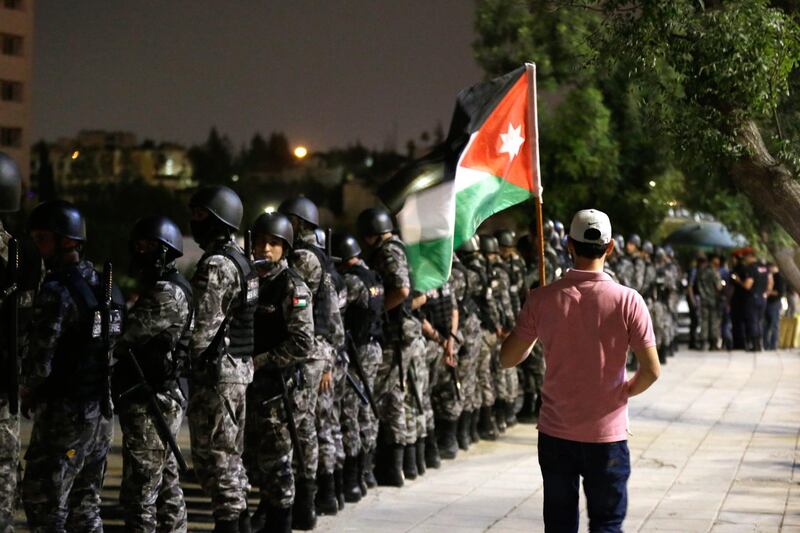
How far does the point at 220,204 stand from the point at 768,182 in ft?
15.8

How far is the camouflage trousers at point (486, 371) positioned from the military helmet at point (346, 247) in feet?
11.3

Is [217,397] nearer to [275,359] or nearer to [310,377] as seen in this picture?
[275,359]

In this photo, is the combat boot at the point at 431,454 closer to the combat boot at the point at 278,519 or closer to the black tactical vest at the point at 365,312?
the black tactical vest at the point at 365,312

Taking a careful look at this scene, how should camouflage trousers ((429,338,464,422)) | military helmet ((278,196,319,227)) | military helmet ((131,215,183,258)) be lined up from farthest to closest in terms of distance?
camouflage trousers ((429,338,464,422))
military helmet ((278,196,319,227))
military helmet ((131,215,183,258))

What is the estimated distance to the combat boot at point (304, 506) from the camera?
8.52 m

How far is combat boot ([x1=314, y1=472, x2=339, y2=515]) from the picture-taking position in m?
9.01

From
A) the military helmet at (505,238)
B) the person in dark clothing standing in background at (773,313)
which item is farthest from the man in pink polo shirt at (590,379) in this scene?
the person in dark clothing standing in background at (773,313)

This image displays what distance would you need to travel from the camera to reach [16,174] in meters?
6.38

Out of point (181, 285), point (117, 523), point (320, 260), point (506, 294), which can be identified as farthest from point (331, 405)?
point (506, 294)

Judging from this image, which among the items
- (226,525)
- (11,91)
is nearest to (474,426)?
(226,525)

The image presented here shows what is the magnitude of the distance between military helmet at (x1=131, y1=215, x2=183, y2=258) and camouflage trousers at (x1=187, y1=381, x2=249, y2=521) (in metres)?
0.86

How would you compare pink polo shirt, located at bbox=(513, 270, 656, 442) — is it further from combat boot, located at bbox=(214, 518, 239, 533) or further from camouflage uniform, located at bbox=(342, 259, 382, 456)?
camouflage uniform, located at bbox=(342, 259, 382, 456)

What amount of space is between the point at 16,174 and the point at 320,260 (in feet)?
8.82

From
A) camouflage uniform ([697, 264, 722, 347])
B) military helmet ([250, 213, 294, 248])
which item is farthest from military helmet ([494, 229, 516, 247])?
camouflage uniform ([697, 264, 722, 347])
